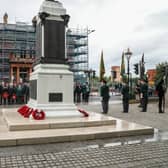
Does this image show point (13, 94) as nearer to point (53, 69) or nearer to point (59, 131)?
point (53, 69)

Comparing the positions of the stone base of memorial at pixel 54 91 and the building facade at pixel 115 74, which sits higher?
the building facade at pixel 115 74

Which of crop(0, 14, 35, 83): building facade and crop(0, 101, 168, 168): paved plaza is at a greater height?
crop(0, 14, 35, 83): building facade

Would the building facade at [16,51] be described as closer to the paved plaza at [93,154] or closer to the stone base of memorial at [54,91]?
the stone base of memorial at [54,91]

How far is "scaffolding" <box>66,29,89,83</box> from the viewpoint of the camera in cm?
6031

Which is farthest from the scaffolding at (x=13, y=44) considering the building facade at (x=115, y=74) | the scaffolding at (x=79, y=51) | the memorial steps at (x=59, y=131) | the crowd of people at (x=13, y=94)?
the memorial steps at (x=59, y=131)

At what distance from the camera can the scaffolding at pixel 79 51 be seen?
6031cm

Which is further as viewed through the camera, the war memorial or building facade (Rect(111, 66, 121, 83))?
building facade (Rect(111, 66, 121, 83))

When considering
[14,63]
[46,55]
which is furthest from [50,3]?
[14,63]

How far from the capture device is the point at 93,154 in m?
6.23

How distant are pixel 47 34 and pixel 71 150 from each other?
5.99m

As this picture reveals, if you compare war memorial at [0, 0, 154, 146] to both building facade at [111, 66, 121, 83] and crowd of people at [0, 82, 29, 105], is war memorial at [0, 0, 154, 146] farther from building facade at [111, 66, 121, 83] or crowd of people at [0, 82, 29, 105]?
building facade at [111, 66, 121, 83]

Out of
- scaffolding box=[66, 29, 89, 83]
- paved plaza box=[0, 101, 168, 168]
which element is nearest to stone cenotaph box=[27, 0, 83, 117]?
paved plaza box=[0, 101, 168, 168]

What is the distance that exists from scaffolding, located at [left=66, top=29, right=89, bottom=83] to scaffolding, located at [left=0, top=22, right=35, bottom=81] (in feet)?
33.4

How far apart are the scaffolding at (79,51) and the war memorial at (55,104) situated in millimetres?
47901
